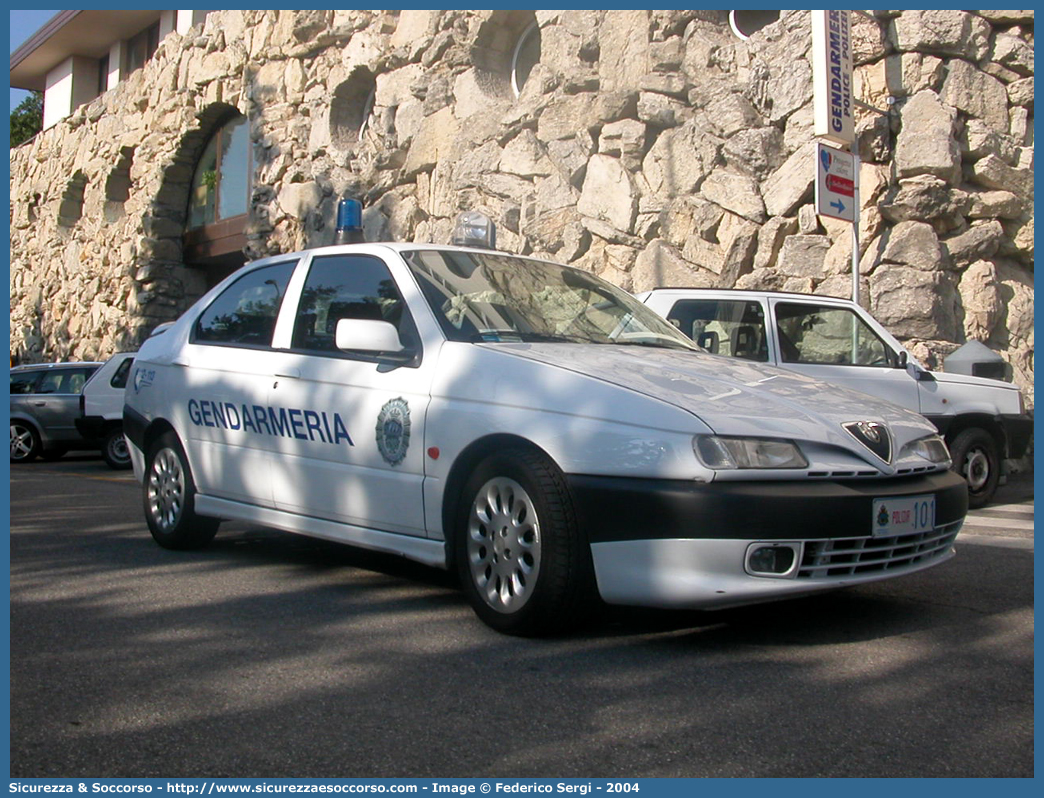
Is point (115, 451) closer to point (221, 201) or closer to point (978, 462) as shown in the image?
point (978, 462)

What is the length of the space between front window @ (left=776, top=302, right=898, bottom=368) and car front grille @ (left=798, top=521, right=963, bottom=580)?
4.11m

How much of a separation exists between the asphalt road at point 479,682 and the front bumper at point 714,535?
10.4 inches

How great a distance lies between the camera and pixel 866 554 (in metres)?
4.20

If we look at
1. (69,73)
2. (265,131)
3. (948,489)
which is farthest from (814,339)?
(69,73)

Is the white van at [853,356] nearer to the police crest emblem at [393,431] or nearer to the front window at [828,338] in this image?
the front window at [828,338]

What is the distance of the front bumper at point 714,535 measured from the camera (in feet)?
12.8

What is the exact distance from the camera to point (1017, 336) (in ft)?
41.3

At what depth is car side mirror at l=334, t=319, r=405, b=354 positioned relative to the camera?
480 cm

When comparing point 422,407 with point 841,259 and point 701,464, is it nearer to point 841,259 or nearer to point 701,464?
point 701,464

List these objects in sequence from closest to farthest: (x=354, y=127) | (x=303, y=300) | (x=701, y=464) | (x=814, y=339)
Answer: (x=701, y=464) → (x=303, y=300) → (x=814, y=339) → (x=354, y=127)

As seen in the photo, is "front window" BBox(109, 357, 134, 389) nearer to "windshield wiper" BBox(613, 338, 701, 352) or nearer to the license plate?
"windshield wiper" BBox(613, 338, 701, 352)

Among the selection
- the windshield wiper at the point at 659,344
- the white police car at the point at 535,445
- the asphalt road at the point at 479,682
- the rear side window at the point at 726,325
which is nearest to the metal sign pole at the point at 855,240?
the rear side window at the point at 726,325

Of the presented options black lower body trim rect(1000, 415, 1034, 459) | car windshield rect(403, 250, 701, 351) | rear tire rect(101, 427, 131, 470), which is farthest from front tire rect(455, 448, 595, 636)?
rear tire rect(101, 427, 131, 470)
